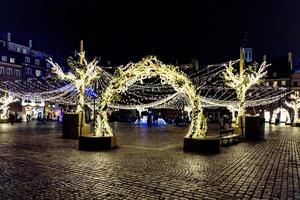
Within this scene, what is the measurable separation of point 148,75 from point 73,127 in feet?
22.5

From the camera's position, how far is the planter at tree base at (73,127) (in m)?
19.8

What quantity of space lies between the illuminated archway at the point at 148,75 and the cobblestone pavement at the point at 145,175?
217cm

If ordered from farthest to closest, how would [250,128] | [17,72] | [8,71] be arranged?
[17,72]
[8,71]
[250,128]

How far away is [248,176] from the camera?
886cm

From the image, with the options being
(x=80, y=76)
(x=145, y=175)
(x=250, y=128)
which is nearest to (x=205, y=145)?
(x=145, y=175)

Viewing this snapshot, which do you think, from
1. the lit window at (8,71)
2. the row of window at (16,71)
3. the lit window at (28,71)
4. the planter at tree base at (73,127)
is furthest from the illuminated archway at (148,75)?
the lit window at (28,71)

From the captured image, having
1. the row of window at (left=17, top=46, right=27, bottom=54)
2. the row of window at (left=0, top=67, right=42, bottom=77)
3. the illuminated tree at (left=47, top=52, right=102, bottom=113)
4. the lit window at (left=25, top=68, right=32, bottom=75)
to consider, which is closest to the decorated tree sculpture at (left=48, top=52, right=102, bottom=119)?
the illuminated tree at (left=47, top=52, right=102, bottom=113)

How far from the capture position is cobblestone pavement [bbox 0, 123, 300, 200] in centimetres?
689

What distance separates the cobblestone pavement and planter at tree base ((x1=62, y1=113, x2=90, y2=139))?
259 inches

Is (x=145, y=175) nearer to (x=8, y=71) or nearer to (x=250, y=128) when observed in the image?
(x=250, y=128)

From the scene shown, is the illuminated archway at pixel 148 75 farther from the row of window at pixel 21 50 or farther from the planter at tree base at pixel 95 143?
the row of window at pixel 21 50

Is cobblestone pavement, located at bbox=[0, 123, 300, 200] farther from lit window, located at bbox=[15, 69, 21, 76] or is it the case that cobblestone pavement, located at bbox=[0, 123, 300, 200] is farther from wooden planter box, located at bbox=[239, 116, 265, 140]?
lit window, located at bbox=[15, 69, 21, 76]

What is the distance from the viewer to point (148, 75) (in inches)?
628

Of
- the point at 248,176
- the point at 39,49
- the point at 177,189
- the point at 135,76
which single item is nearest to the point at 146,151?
the point at 135,76
